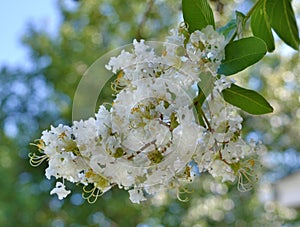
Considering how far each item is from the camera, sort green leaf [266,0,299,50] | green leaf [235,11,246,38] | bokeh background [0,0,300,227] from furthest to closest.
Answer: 1. bokeh background [0,0,300,227]
2. green leaf [266,0,299,50]
3. green leaf [235,11,246,38]

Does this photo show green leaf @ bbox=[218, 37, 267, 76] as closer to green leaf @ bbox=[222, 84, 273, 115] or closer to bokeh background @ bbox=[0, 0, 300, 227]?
green leaf @ bbox=[222, 84, 273, 115]

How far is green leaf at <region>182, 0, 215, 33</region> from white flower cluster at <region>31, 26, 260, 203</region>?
0.02 m

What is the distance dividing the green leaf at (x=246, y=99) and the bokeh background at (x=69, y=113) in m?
2.43

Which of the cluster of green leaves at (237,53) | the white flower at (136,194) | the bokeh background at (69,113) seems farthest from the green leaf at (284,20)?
the bokeh background at (69,113)

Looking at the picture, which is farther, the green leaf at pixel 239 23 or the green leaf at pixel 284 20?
the green leaf at pixel 284 20

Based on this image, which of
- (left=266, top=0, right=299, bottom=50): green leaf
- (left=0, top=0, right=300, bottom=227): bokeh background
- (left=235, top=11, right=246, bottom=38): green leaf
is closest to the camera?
(left=235, top=11, right=246, bottom=38): green leaf

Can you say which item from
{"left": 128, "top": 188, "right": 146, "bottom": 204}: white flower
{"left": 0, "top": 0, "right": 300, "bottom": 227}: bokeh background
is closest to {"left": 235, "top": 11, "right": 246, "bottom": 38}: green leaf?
{"left": 128, "top": 188, "right": 146, "bottom": 204}: white flower

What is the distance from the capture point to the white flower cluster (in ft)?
1.50

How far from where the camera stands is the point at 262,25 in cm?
69

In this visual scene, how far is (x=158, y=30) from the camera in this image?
3537mm

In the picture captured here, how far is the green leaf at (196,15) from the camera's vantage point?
525 millimetres

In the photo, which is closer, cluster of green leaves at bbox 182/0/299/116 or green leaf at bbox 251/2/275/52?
cluster of green leaves at bbox 182/0/299/116

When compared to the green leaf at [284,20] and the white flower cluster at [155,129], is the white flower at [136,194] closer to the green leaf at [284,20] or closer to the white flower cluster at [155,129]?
the white flower cluster at [155,129]

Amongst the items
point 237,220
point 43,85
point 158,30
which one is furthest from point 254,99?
point 237,220
